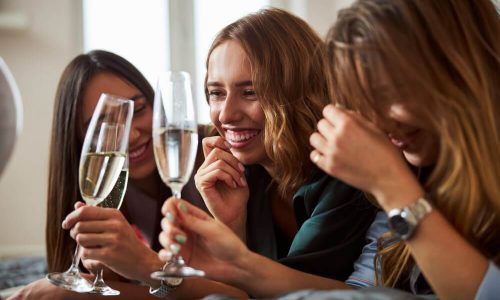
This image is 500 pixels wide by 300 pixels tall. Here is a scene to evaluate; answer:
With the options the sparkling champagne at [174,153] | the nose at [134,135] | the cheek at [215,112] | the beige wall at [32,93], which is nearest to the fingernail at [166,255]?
the sparkling champagne at [174,153]

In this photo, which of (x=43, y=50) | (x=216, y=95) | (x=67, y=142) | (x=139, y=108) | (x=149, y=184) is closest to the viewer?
(x=216, y=95)

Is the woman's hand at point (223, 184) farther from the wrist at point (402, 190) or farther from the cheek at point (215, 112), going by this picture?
the wrist at point (402, 190)

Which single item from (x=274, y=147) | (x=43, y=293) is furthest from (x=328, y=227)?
(x=43, y=293)

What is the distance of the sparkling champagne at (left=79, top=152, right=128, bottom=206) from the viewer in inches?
52.8

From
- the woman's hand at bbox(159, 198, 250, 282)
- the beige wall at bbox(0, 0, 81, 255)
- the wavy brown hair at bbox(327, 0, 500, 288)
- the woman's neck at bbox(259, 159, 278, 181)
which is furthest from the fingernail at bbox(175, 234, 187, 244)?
the beige wall at bbox(0, 0, 81, 255)

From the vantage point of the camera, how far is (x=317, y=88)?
1800 mm

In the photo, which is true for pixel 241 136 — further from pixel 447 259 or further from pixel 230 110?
pixel 447 259

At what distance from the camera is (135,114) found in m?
2.25

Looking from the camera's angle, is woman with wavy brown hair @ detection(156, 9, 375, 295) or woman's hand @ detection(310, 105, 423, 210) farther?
woman with wavy brown hair @ detection(156, 9, 375, 295)

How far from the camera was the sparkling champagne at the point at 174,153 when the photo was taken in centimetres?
111

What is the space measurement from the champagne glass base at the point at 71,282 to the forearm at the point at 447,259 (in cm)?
→ 69

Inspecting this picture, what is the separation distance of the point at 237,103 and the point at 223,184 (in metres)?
0.22

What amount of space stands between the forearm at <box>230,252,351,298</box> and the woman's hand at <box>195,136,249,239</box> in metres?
0.37

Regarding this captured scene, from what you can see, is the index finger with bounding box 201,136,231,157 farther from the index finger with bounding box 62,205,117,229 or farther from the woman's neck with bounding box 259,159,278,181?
the index finger with bounding box 62,205,117,229
